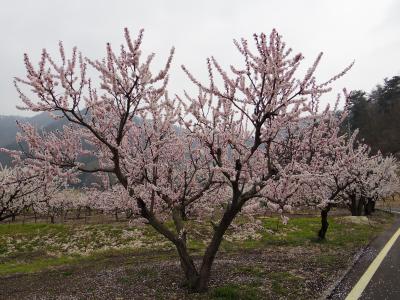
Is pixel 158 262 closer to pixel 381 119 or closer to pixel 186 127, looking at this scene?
pixel 186 127

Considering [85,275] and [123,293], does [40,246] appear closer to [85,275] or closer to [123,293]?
[85,275]

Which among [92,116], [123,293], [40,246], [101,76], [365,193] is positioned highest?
[101,76]

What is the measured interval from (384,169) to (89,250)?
3940cm

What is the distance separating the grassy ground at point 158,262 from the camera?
39.2 ft

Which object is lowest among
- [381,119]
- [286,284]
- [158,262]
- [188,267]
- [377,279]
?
[158,262]

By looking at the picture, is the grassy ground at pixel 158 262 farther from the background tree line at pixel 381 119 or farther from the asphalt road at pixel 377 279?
the background tree line at pixel 381 119

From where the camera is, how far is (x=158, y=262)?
17359 mm

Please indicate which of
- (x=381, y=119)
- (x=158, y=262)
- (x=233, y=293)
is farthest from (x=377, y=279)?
(x=381, y=119)

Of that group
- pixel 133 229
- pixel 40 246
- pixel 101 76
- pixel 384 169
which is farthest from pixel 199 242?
pixel 384 169

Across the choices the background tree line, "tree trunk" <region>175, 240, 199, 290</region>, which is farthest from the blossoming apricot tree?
the background tree line

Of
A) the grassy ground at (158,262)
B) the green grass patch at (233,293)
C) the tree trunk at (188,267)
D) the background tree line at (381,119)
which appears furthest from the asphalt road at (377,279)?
the background tree line at (381,119)

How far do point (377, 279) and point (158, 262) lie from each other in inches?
372

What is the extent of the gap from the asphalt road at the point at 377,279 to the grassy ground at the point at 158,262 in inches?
23.9

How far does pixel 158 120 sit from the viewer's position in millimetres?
12492
